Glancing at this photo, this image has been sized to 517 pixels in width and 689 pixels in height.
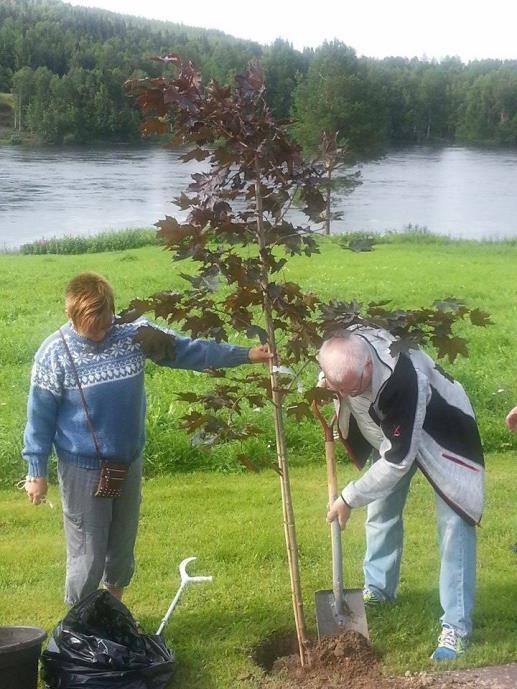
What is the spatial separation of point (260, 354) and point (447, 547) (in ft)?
3.58

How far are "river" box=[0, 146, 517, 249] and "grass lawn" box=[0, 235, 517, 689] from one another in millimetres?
21349

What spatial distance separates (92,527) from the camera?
11.4 ft

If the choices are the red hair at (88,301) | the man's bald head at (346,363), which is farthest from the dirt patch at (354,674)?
the red hair at (88,301)

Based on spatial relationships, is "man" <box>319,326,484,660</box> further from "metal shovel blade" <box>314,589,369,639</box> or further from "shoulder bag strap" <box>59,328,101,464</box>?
"shoulder bag strap" <box>59,328,101,464</box>

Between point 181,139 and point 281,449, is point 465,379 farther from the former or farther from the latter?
point 181,139

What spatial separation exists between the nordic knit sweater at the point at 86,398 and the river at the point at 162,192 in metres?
24.5

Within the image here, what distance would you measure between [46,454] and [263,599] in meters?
1.42

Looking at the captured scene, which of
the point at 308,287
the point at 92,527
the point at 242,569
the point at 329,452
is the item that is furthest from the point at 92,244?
the point at 329,452

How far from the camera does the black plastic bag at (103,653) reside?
3.13 m

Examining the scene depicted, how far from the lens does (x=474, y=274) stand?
56.9 feet

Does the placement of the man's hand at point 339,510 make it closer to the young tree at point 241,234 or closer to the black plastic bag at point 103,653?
the young tree at point 241,234

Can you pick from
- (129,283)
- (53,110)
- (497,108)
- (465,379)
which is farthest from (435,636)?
(53,110)

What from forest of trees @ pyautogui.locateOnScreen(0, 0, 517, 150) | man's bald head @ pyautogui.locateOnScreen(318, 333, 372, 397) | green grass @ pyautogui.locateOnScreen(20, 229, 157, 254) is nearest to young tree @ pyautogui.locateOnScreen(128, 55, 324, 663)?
man's bald head @ pyautogui.locateOnScreen(318, 333, 372, 397)

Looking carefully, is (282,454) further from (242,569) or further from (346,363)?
(242,569)
